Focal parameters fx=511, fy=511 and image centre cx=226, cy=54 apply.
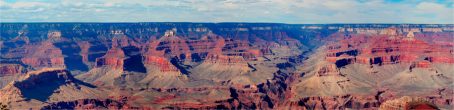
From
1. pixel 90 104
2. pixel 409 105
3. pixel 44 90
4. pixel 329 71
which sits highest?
pixel 409 105

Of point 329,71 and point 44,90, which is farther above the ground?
point 44,90

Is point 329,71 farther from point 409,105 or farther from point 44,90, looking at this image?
point 409,105

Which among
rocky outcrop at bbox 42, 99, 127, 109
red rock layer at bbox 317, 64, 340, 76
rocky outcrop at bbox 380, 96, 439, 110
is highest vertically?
rocky outcrop at bbox 380, 96, 439, 110

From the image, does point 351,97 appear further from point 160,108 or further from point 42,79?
point 42,79

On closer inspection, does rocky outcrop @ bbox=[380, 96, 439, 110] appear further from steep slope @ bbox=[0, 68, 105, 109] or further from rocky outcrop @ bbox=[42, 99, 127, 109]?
steep slope @ bbox=[0, 68, 105, 109]

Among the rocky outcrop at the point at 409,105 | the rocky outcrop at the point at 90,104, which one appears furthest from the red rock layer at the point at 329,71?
the rocky outcrop at the point at 409,105

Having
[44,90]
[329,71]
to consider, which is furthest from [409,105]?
[329,71]

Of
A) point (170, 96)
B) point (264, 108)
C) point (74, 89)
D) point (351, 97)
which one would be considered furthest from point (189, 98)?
point (351, 97)

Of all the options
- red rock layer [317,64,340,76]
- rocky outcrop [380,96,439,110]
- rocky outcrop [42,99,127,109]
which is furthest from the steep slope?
rocky outcrop [380,96,439,110]

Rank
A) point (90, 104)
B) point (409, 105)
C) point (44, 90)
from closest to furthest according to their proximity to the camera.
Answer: point (409, 105)
point (90, 104)
point (44, 90)

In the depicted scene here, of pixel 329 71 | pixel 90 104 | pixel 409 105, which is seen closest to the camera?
pixel 409 105

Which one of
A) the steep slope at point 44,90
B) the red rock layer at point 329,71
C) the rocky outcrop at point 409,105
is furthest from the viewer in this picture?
the red rock layer at point 329,71

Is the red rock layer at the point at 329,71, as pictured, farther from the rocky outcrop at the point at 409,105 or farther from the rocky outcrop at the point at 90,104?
the rocky outcrop at the point at 409,105
